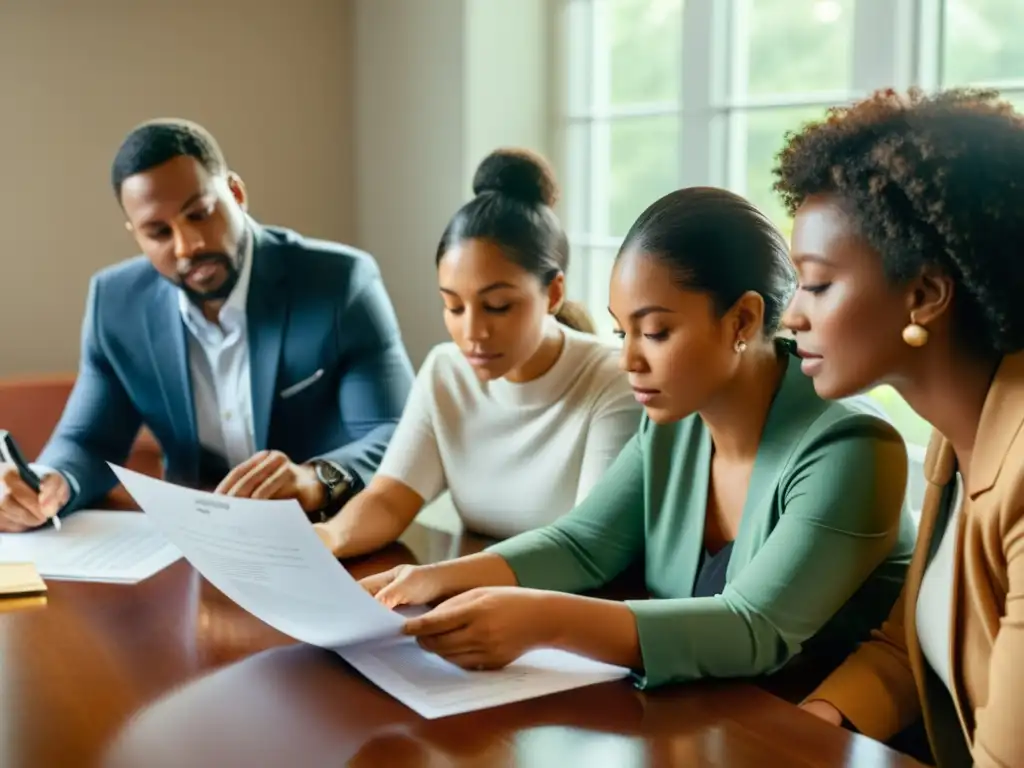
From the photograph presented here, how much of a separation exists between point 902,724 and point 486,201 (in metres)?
0.84

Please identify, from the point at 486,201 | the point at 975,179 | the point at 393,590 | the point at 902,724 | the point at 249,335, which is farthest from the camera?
the point at 249,335

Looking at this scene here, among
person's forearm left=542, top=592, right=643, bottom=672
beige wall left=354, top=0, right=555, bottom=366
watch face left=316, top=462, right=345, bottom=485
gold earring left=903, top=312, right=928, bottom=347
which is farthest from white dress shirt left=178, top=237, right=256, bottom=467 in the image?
gold earring left=903, top=312, right=928, bottom=347

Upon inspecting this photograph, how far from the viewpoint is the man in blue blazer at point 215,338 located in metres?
2.06

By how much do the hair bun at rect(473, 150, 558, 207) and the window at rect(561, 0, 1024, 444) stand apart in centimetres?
60

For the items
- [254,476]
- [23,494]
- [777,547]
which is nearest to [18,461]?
[23,494]

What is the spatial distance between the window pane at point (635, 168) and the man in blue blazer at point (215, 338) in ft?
2.17

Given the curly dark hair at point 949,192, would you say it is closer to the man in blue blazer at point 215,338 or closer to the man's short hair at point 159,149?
the man in blue blazer at point 215,338

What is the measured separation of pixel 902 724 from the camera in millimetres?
1242

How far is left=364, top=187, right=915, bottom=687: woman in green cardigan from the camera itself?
118 centimetres

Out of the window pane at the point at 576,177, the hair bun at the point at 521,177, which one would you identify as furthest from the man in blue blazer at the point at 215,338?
the window pane at the point at 576,177

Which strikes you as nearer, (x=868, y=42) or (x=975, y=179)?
(x=975, y=179)

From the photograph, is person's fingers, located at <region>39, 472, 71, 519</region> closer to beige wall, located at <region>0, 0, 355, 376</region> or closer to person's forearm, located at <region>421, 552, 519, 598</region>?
person's forearm, located at <region>421, 552, 519, 598</region>

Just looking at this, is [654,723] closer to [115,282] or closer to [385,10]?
[115,282]

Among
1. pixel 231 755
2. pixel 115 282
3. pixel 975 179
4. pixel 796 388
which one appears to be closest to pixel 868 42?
pixel 796 388
